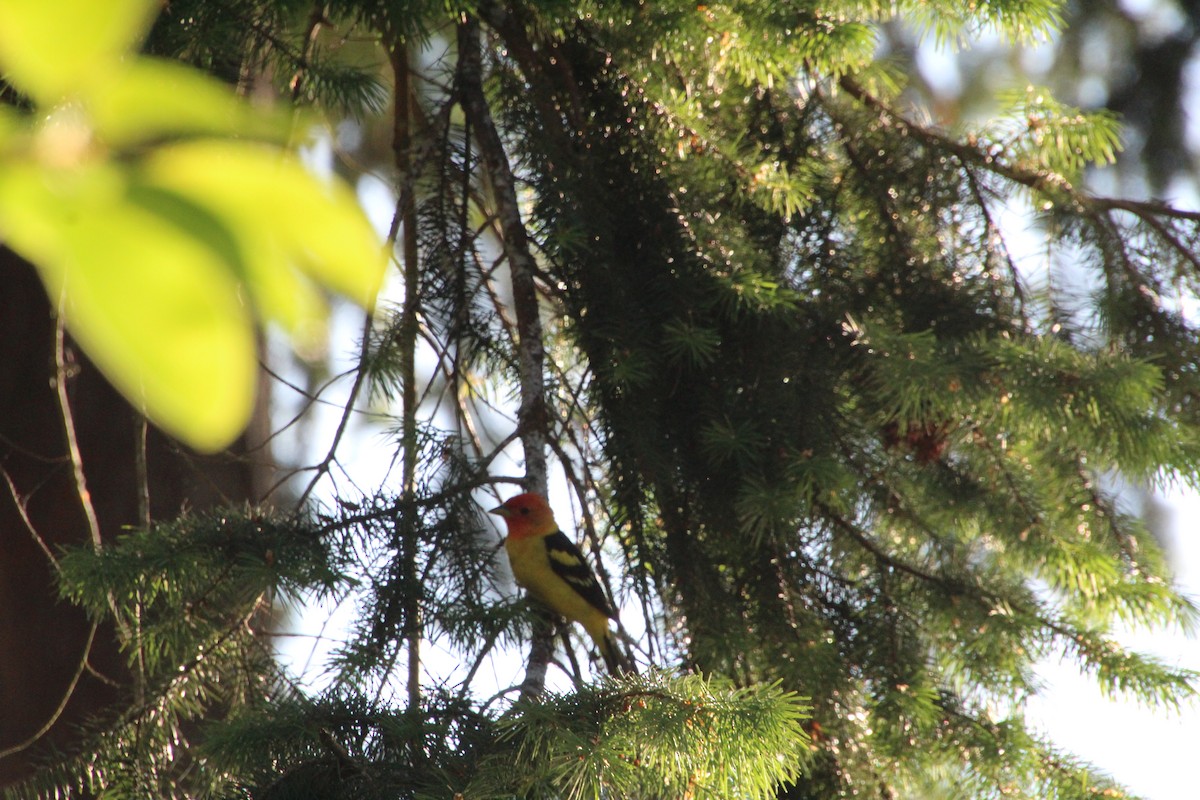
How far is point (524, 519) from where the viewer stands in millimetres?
2693

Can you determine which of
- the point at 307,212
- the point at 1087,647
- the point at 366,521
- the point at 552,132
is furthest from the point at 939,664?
the point at 307,212

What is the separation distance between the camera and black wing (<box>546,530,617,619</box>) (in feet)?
7.80

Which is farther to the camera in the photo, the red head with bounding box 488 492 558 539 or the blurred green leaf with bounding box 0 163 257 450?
the red head with bounding box 488 492 558 539

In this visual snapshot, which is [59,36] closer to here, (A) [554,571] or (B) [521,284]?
(B) [521,284]

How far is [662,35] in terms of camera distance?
1.94m

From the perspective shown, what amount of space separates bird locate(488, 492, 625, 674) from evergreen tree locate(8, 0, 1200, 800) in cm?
15

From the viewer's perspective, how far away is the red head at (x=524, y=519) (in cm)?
256

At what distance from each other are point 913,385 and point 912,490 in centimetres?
61

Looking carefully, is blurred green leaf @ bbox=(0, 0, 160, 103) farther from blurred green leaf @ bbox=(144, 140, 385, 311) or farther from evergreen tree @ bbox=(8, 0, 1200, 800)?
evergreen tree @ bbox=(8, 0, 1200, 800)

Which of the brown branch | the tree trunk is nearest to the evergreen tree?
the brown branch

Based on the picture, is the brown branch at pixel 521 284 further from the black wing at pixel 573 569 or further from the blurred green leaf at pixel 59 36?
the blurred green leaf at pixel 59 36

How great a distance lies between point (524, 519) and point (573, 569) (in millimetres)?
256

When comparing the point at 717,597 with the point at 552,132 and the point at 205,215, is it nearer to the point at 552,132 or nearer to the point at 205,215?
the point at 552,132

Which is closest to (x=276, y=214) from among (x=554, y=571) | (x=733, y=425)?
(x=733, y=425)
